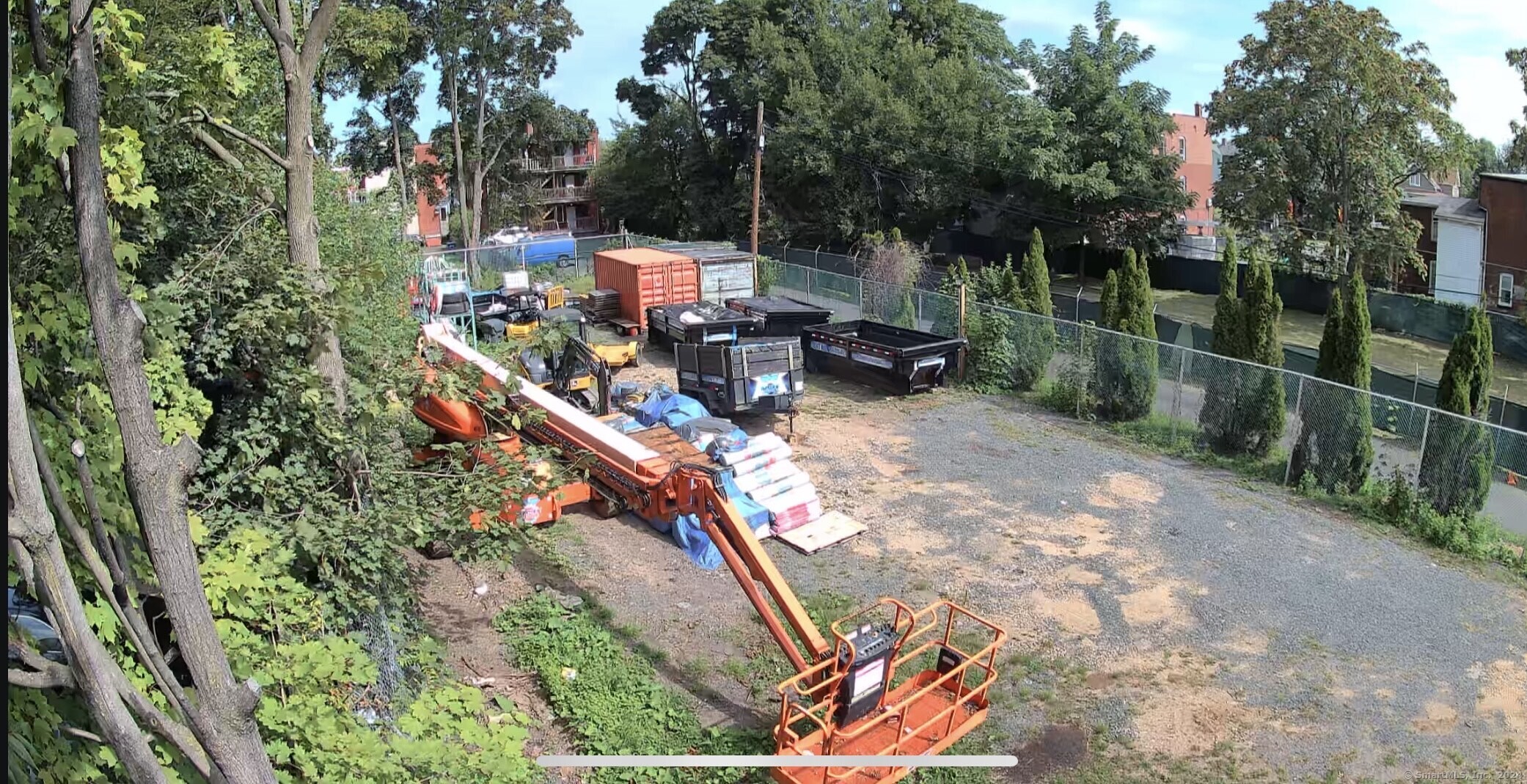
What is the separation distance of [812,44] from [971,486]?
113 feet

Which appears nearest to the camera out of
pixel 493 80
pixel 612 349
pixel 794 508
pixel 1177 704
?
pixel 1177 704

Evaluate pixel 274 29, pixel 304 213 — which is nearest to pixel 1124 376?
pixel 304 213

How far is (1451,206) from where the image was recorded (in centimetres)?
3450

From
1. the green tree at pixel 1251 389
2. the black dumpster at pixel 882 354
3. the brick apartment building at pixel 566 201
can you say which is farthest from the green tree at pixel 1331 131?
the brick apartment building at pixel 566 201

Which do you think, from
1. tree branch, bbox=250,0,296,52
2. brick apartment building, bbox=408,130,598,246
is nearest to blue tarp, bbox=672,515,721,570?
tree branch, bbox=250,0,296,52

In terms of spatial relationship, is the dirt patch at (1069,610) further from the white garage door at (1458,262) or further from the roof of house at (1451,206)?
the white garage door at (1458,262)

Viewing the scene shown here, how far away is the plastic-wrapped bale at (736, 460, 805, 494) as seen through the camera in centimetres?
1381

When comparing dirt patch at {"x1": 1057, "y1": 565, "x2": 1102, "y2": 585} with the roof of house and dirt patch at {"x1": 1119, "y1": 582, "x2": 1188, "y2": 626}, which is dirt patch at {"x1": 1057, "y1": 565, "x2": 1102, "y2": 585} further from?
the roof of house

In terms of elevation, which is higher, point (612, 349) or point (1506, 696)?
point (612, 349)

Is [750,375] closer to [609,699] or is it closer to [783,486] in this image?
[783,486]

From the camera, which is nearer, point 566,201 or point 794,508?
point 794,508

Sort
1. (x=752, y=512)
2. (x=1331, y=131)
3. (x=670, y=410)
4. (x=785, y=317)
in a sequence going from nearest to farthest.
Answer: (x=752, y=512), (x=670, y=410), (x=785, y=317), (x=1331, y=131)

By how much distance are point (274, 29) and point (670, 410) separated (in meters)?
9.34

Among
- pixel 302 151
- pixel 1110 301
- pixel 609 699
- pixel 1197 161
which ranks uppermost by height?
pixel 1197 161
